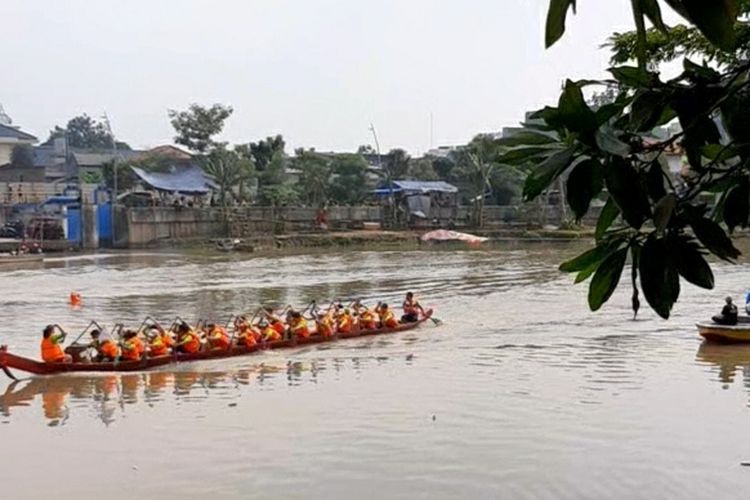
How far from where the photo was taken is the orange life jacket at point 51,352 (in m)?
13.8

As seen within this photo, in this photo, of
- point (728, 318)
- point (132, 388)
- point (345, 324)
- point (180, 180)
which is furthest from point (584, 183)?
point (180, 180)

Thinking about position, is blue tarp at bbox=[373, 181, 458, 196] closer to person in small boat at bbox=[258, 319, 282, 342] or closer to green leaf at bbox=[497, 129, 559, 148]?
person in small boat at bbox=[258, 319, 282, 342]

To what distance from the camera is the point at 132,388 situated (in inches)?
527

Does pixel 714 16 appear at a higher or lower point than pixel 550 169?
higher

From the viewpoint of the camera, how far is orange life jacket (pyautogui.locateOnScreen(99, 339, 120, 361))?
555 inches

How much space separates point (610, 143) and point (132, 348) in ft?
43.6

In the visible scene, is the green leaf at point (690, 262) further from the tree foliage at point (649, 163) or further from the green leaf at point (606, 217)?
the green leaf at point (606, 217)

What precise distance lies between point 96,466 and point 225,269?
2603cm

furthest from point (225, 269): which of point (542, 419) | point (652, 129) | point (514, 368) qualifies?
point (652, 129)

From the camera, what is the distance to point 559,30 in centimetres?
164

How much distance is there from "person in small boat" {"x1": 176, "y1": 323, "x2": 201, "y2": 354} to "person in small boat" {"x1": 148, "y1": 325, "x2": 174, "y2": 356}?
0.14 meters

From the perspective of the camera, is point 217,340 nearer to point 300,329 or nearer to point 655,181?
point 300,329

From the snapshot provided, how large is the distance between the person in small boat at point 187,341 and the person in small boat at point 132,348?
60 centimetres

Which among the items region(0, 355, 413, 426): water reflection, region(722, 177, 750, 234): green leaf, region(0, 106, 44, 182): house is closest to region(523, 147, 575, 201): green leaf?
region(722, 177, 750, 234): green leaf
